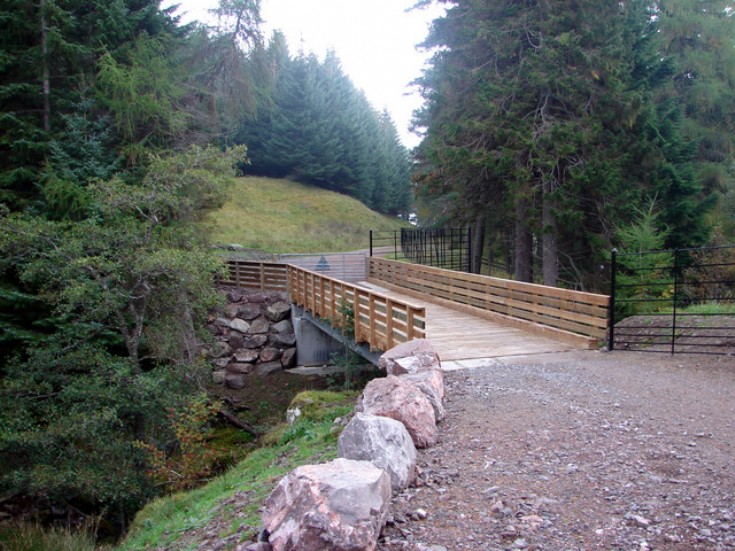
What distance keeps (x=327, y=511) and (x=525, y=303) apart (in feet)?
28.3

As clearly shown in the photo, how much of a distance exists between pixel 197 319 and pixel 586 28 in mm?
13425

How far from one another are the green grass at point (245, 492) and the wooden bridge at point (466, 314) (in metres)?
1.78

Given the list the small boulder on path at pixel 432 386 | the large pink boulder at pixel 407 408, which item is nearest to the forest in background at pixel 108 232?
the small boulder on path at pixel 432 386

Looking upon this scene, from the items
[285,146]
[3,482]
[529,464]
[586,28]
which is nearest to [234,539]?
[529,464]

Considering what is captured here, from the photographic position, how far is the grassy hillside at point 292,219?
34062 millimetres

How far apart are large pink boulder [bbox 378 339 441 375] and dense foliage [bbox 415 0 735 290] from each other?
32.0 feet

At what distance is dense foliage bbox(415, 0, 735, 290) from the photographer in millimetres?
15992

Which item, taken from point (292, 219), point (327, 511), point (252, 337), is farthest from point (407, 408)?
point (292, 219)

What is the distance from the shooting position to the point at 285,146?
4838 cm

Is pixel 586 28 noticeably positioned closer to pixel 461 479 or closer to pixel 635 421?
pixel 635 421

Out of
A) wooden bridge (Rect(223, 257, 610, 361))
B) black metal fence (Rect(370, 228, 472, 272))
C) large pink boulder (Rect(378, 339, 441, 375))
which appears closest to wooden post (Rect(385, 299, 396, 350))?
wooden bridge (Rect(223, 257, 610, 361))

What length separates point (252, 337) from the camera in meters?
19.4

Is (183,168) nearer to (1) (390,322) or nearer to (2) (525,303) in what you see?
(1) (390,322)

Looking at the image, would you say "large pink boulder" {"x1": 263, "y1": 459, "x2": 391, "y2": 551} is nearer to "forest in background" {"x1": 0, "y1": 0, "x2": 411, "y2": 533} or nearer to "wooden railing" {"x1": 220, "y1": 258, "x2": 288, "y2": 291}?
"forest in background" {"x1": 0, "y1": 0, "x2": 411, "y2": 533}
